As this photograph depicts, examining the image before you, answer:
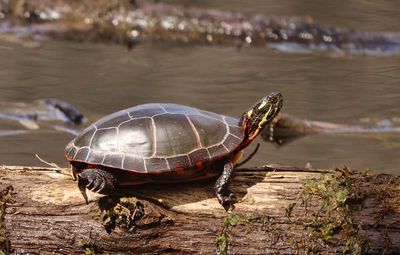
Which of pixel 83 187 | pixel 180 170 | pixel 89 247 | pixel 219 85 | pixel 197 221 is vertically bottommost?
pixel 219 85

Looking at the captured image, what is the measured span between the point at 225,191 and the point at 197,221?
0.65 feet

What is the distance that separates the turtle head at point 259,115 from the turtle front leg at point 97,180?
2.49 feet

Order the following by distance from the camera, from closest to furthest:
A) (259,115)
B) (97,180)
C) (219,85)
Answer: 1. (97,180)
2. (259,115)
3. (219,85)

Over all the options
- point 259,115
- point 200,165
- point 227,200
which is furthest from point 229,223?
point 259,115

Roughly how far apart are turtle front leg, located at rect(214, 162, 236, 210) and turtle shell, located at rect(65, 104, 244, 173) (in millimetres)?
94

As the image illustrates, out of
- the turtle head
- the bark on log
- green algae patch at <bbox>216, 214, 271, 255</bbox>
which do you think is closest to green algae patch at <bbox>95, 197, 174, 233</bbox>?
the bark on log

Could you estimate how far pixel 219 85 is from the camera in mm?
9070

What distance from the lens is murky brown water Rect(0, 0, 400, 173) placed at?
6820 mm

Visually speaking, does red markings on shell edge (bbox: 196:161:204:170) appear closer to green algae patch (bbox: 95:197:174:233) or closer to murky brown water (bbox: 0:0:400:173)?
green algae patch (bbox: 95:197:174:233)

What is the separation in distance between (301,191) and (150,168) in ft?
2.50

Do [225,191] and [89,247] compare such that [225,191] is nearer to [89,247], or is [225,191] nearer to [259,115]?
[259,115]

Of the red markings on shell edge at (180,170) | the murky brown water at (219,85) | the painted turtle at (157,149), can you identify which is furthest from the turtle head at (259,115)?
the murky brown water at (219,85)

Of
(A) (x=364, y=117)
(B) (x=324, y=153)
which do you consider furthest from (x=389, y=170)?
(A) (x=364, y=117)

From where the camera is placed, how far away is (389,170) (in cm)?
637
